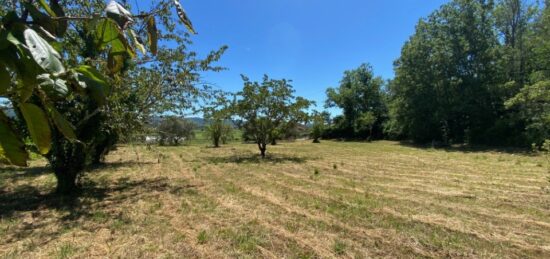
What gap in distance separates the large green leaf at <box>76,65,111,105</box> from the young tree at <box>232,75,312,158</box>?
41.4 ft

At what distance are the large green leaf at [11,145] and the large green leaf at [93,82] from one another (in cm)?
15

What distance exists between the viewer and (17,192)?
21.2ft

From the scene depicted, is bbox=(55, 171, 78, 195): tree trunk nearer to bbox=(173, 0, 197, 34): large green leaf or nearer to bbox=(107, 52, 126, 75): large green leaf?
bbox=(107, 52, 126, 75): large green leaf

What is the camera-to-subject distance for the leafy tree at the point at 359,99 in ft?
114

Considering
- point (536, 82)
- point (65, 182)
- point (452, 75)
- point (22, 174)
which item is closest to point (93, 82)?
point (65, 182)

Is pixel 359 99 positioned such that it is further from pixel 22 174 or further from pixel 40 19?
pixel 40 19

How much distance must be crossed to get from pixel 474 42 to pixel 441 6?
12.4 feet

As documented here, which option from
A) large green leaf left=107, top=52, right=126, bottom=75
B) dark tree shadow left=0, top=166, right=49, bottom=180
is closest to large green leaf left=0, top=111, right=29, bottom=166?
large green leaf left=107, top=52, right=126, bottom=75

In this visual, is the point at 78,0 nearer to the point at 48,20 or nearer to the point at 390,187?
the point at 48,20

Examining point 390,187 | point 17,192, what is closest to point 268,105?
point 390,187

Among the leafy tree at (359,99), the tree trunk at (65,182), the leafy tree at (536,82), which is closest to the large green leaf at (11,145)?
the tree trunk at (65,182)

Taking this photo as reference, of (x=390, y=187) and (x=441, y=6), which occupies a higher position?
(x=441, y=6)

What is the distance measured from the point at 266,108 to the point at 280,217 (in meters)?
9.05

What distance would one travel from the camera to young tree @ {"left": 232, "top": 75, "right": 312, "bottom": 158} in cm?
1327
